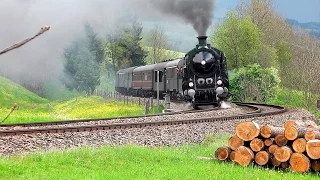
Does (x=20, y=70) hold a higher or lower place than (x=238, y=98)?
higher

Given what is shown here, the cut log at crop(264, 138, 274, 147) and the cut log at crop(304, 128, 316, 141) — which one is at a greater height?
the cut log at crop(304, 128, 316, 141)

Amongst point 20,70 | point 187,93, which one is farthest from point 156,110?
point 20,70

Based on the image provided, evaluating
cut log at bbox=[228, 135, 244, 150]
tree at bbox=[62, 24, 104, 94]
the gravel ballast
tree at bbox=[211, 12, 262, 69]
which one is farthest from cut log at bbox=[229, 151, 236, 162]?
Answer: tree at bbox=[211, 12, 262, 69]

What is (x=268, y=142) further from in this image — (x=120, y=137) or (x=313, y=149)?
(x=120, y=137)

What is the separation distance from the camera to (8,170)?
7.95 m

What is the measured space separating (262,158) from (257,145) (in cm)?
31

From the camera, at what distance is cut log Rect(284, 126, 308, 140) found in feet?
31.2

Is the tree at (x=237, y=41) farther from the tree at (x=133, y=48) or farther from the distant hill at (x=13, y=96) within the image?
the distant hill at (x=13, y=96)

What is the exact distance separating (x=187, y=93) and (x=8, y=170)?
1571cm

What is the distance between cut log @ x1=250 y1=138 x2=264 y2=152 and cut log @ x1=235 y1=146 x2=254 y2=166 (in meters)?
0.11

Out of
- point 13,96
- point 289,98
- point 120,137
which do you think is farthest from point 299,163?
point 289,98

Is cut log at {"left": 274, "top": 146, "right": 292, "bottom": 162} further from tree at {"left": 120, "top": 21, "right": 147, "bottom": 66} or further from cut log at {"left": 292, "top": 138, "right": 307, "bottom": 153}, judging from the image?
tree at {"left": 120, "top": 21, "right": 147, "bottom": 66}

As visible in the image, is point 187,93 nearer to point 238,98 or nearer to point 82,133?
point 82,133

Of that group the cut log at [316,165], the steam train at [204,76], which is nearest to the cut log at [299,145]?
the cut log at [316,165]
